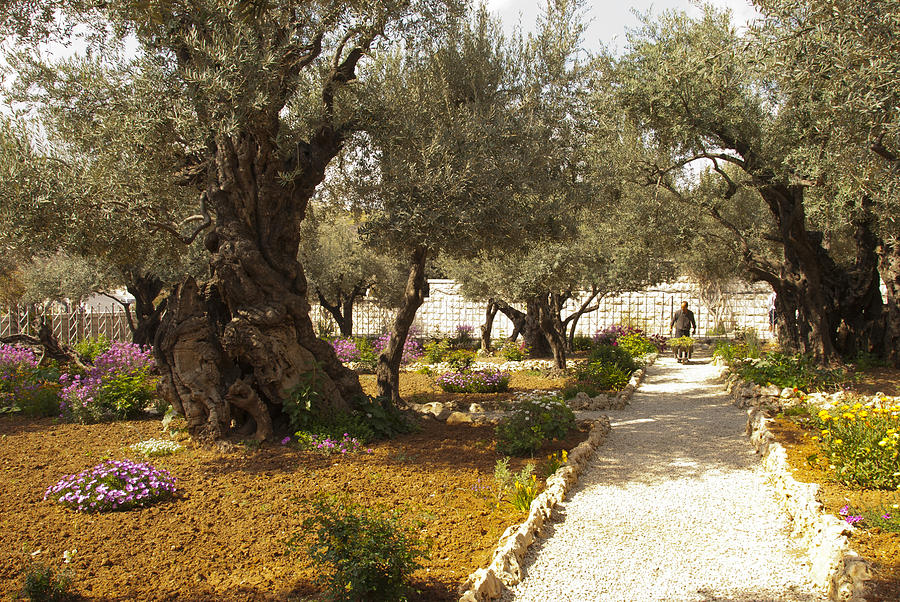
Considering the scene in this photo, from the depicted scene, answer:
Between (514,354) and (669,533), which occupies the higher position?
(514,354)

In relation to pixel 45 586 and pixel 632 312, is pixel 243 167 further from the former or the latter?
pixel 632 312

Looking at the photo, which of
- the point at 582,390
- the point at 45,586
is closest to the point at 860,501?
the point at 45,586

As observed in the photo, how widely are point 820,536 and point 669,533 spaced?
101 centimetres

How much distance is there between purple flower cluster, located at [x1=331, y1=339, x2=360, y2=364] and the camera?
15625mm

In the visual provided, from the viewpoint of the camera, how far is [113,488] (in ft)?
17.5

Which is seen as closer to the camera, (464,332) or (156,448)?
(156,448)

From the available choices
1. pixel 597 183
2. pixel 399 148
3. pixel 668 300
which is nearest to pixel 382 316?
pixel 668 300

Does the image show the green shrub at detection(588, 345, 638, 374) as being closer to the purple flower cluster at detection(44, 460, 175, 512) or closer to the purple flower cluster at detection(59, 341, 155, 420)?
the purple flower cluster at detection(59, 341, 155, 420)

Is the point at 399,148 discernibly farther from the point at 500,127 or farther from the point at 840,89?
the point at 840,89

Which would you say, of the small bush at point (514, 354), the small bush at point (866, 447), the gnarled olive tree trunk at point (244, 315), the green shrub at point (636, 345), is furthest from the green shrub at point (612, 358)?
the small bush at point (866, 447)

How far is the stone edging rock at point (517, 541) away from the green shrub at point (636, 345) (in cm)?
1171

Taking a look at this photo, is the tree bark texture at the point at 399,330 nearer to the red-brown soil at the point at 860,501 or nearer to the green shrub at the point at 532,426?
the green shrub at the point at 532,426

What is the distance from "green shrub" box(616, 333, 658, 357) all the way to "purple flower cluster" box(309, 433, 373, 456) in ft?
38.9

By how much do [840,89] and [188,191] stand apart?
7.71 metres
